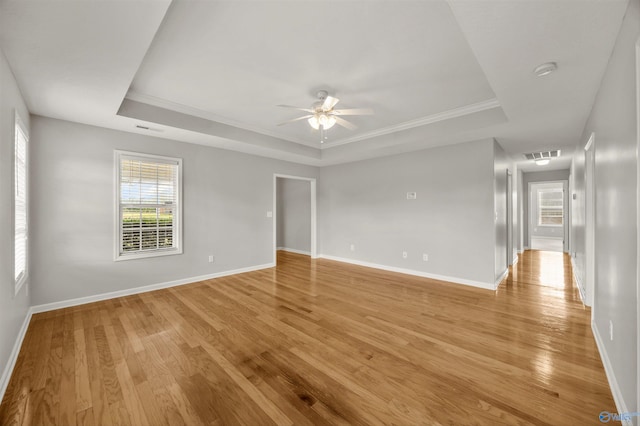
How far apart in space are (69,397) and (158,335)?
0.90 m

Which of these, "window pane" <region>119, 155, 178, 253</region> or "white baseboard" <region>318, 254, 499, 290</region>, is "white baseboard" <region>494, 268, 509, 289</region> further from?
"window pane" <region>119, 155, 178, 253</region>

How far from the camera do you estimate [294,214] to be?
8.31 metres

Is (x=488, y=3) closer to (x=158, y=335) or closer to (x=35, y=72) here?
(x=35, y=72)

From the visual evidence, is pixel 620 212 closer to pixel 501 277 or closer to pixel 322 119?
pixel 322 119

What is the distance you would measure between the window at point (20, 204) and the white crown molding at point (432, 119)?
15.3 ft

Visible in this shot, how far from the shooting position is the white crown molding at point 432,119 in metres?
3.68

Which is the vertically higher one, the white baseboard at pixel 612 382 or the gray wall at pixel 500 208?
the gray wall at pixel 500 208

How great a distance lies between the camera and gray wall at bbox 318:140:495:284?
444cm

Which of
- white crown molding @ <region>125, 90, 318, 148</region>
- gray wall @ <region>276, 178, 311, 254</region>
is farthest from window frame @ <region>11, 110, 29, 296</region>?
gray wall @ <region>276, 178, 311, 254</region>

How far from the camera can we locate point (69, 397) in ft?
6.00

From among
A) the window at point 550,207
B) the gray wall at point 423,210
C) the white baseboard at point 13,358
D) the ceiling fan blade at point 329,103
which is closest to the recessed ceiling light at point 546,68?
the ceiling fan blade at point 329,103

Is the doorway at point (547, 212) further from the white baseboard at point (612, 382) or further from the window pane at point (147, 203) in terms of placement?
the window pane at point (147, 203)

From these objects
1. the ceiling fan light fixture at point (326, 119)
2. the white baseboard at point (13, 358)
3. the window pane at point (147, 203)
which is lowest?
the white baseboard at point (13, 358)

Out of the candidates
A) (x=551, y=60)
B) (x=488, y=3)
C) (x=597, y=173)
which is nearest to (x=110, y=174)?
(x=488, y=3)
